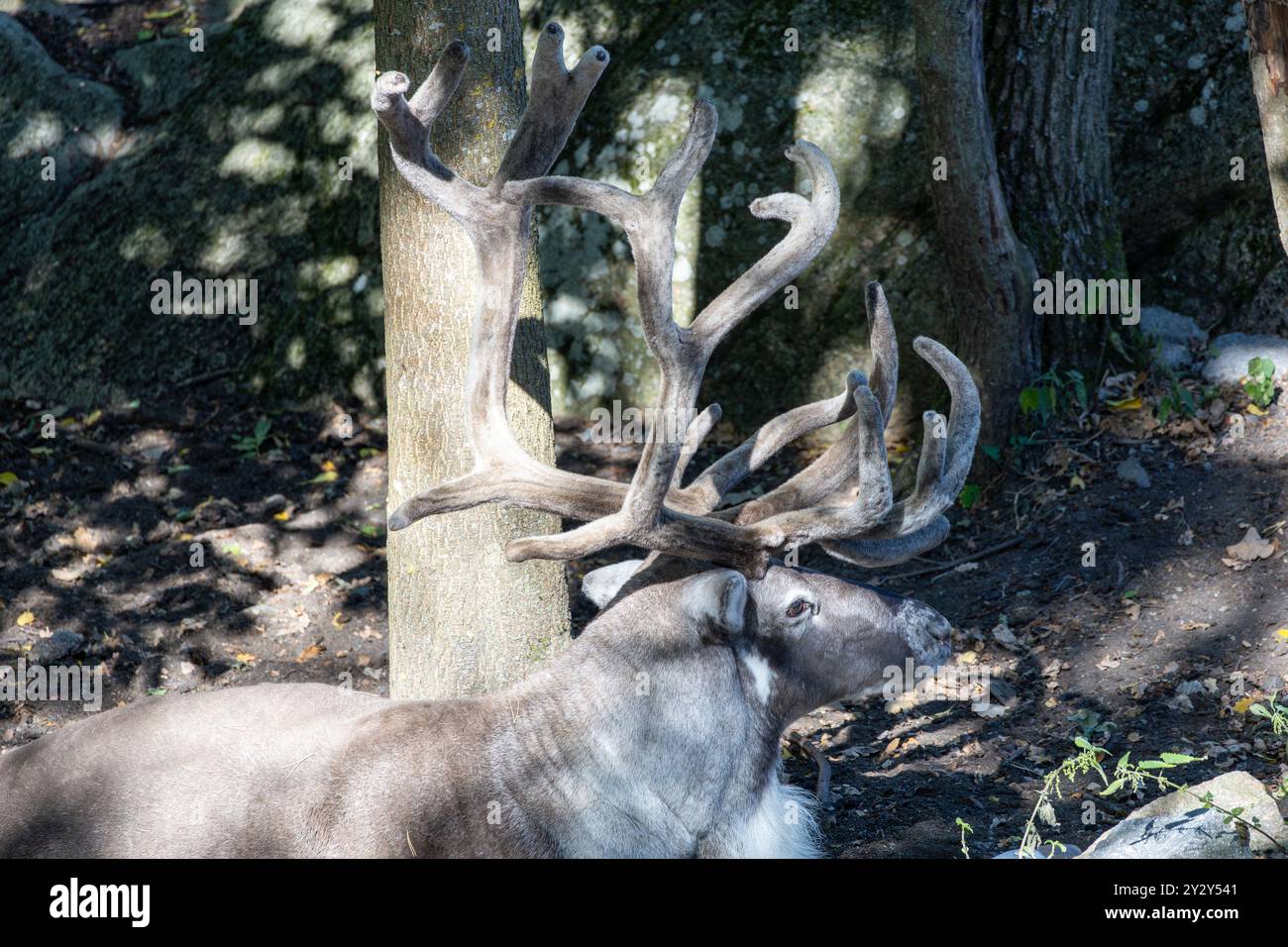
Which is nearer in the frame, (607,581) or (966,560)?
(607,581)

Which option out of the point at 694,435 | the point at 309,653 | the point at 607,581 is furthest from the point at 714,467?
the point at 309,653

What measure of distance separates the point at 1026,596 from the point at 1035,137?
2.38 m

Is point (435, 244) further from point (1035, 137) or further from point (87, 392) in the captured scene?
point (87, 392)

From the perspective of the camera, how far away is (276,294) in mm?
9023

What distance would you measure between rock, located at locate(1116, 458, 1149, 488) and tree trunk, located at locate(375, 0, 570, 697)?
314cm

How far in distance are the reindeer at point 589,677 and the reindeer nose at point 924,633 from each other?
0.5 inches

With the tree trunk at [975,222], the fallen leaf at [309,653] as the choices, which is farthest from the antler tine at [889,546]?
the fallen leaf at [309,653]

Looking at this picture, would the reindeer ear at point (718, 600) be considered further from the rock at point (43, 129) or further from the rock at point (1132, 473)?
the rock at point (43, 129)

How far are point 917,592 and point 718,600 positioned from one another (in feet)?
9.37

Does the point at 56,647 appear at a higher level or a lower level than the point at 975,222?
lower

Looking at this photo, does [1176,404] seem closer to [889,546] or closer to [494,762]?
[889,546]

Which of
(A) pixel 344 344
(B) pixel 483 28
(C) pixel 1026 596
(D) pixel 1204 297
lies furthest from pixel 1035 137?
(A) pixel 344 344

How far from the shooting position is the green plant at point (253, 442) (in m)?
8.26

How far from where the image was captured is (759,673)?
13.4 feet
